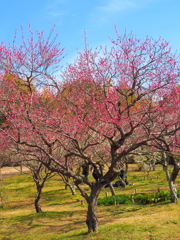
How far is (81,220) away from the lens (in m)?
12.7

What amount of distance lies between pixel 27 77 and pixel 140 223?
7.16 meters

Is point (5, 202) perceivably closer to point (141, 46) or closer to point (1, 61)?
point (1, 61)

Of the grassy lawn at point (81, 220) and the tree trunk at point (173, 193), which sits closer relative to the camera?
the grassy lawn at point (81, 220)

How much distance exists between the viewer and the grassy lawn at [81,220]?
9.09 m

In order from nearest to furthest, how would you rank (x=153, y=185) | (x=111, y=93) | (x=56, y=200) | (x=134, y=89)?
(x=134, y=89)
(x=111, y=93)
(x=56, y=200)
(x=153, y=185)

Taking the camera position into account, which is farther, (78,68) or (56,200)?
(56,200)

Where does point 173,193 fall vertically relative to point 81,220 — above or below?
above

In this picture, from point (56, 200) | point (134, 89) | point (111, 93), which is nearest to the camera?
point (134, 89)

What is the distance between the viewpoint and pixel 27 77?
963 cm

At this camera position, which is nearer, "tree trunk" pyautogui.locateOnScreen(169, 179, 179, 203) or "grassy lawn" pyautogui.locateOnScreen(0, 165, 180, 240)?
"grassy lawn" pyautogui.locateOnScreen(0, 165, 180, 240)

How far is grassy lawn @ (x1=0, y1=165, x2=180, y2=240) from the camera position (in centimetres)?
909

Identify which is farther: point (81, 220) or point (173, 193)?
point (173, 193)

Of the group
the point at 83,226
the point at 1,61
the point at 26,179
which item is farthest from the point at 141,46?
the point at 26,179

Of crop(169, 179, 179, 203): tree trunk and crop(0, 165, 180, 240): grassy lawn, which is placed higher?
crop(169, 179, 179, 203): tree trunk
